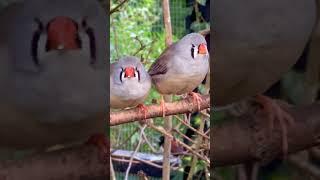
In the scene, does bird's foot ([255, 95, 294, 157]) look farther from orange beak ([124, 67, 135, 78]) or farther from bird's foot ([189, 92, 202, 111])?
orange beak ([124, 67, 135, 78])

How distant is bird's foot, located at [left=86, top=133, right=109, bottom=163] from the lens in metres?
0.91

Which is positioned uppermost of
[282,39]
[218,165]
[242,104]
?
[282,39]

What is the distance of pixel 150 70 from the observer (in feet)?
3.01

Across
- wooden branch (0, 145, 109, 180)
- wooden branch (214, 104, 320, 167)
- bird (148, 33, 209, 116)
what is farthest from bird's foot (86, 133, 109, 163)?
wooden branch (214, 104, 320, 167)

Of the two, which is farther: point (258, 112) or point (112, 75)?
point (258, 112)

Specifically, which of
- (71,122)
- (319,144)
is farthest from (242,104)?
(71,122)

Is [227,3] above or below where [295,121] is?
above

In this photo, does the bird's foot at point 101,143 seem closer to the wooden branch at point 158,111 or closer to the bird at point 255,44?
the wooden branch at point 158,111

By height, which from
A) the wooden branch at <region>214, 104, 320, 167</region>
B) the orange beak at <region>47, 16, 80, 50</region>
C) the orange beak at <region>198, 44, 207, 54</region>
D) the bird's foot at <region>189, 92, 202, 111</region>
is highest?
the orange beak at <region>47, 16, 80, 50</region>

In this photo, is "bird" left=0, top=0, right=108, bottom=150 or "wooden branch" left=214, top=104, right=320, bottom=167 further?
"wooden branch" left=214, top=104, right=320, bottom=167

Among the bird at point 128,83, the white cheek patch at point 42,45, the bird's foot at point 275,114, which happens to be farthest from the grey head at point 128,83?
the bird's foot at point 275,114

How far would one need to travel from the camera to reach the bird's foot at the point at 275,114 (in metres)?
1.00

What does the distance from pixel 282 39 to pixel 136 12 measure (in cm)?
25

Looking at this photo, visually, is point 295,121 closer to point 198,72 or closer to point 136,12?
point 198,72
